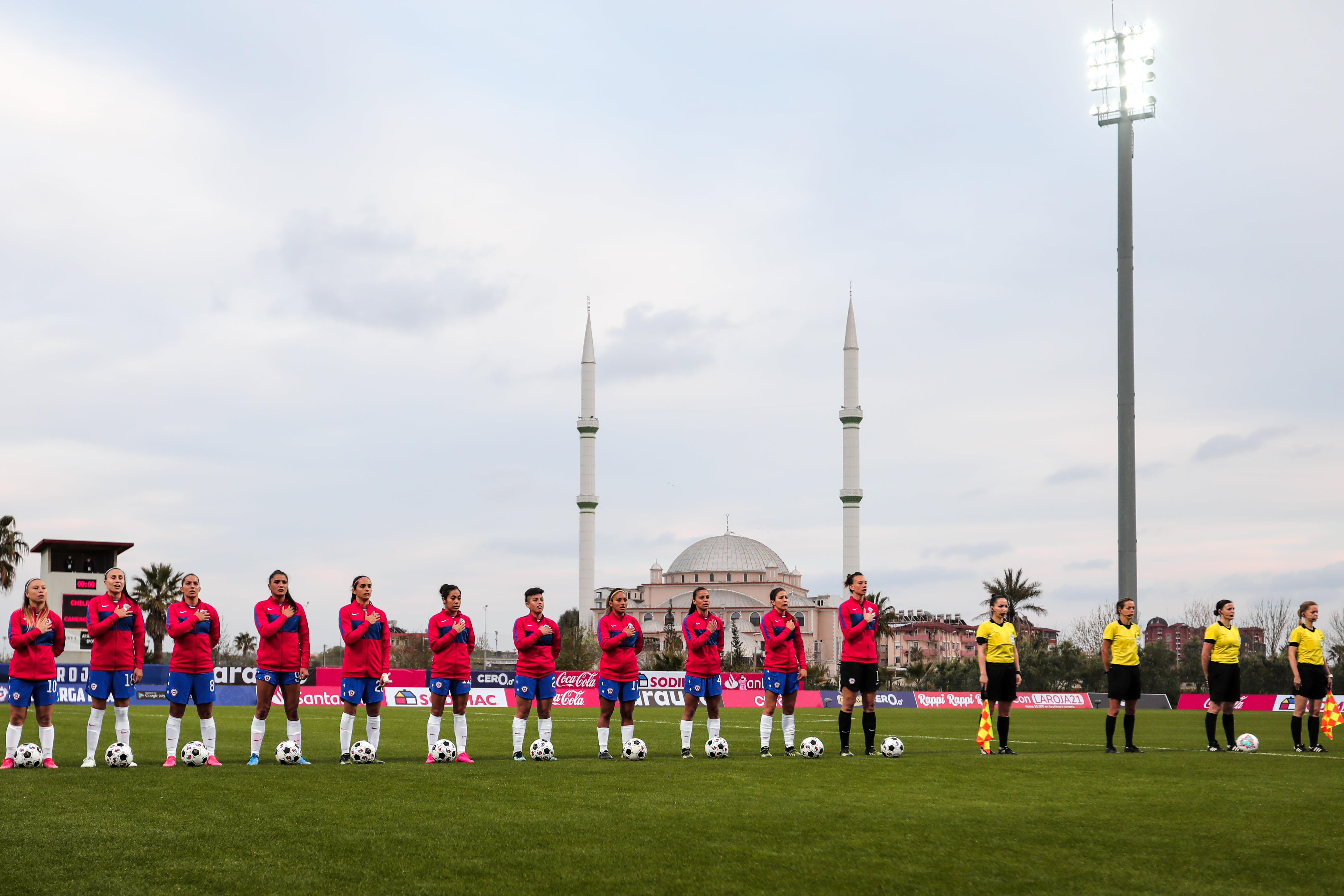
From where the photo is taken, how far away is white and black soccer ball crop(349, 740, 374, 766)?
13586 millimetres

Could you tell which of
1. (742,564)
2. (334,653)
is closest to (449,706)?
(334,653)

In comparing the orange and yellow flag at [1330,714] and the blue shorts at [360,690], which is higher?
the blue shorts at [360,690]

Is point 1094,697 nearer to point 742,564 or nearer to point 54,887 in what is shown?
point 54,887

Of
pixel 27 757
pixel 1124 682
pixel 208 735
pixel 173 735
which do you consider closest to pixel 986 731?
pixel 1124 682

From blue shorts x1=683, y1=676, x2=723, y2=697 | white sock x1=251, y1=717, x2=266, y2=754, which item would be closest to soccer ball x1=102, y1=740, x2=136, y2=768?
white sock x1=251, y1=717, x2=266, y2=754

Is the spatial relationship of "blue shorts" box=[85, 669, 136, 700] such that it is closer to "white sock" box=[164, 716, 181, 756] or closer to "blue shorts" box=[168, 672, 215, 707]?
"blue shorts" box=[168, 672, 215, 707]

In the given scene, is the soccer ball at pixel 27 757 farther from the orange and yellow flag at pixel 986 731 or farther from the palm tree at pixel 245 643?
the palm tree at pixel 245 643

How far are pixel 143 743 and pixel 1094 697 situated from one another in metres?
39.4

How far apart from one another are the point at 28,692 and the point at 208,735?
2.04 m

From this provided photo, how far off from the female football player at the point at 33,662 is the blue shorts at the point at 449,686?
4.26 meters

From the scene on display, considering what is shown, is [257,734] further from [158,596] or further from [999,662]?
[158,596]

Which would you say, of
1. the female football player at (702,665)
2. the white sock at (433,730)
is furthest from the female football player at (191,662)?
the female football player at (702,665)

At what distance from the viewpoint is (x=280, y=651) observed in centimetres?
1330

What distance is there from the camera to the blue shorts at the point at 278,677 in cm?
1331
